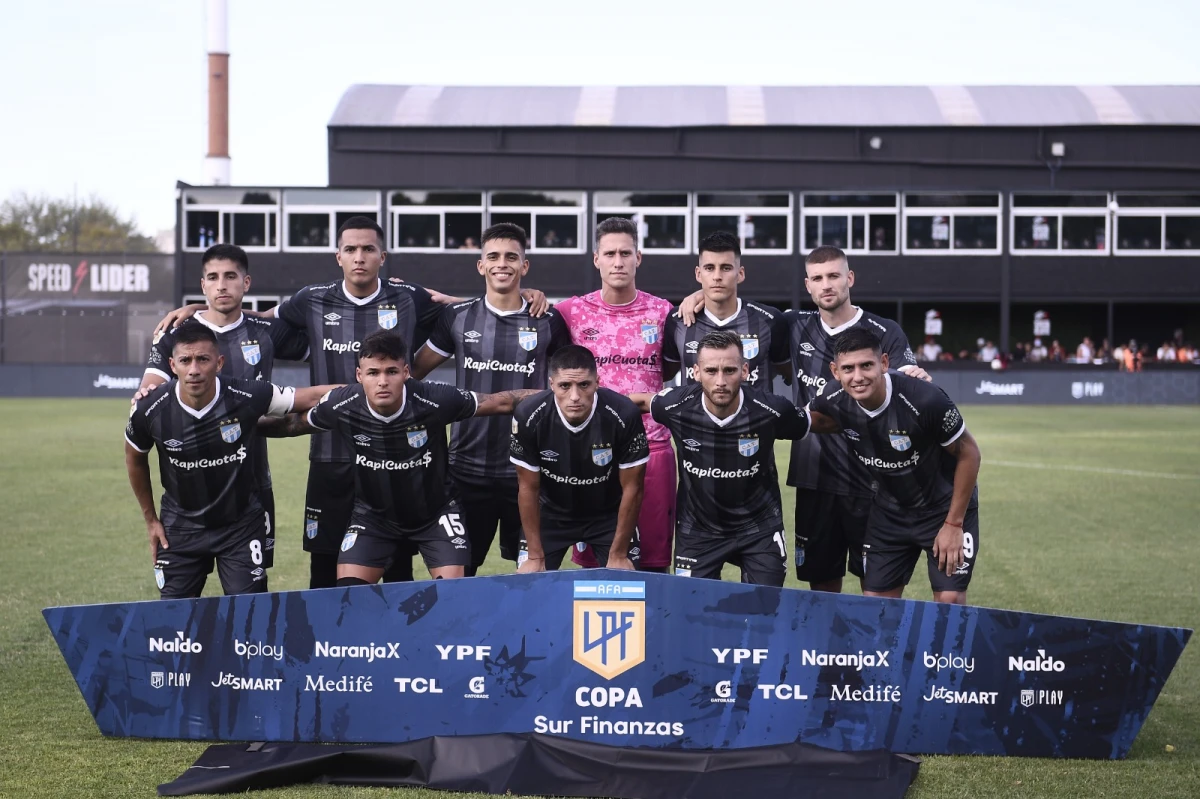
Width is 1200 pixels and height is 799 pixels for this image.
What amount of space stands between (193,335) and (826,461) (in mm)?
3081

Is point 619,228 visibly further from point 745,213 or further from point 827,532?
point 745,213

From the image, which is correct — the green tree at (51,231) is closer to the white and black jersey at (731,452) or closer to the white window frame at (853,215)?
the white window frame at (853,215)

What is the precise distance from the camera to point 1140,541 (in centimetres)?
1017

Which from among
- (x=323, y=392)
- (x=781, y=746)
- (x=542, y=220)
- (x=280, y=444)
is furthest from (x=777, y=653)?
(x=542, y=220)

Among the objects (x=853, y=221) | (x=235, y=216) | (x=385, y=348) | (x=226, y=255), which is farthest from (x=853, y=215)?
(x=385, y=348)

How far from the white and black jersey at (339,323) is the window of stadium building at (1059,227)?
33.8m

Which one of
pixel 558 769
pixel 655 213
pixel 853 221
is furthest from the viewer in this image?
pixel 655 213

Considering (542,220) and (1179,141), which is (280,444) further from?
(1179,141)

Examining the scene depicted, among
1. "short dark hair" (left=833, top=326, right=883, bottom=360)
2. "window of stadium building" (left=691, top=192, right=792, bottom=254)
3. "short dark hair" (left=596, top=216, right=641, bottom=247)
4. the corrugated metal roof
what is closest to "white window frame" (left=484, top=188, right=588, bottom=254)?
"window of stadium building" (left=691, top=192, right=792, bottom=254)

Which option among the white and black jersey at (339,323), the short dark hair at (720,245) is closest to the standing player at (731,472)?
the short dark hair at (720,245)

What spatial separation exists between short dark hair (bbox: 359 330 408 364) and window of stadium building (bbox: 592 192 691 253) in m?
31.9

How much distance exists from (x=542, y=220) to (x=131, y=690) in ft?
108

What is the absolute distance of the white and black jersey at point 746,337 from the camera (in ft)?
20.3

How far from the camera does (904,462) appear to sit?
5.74 metres
